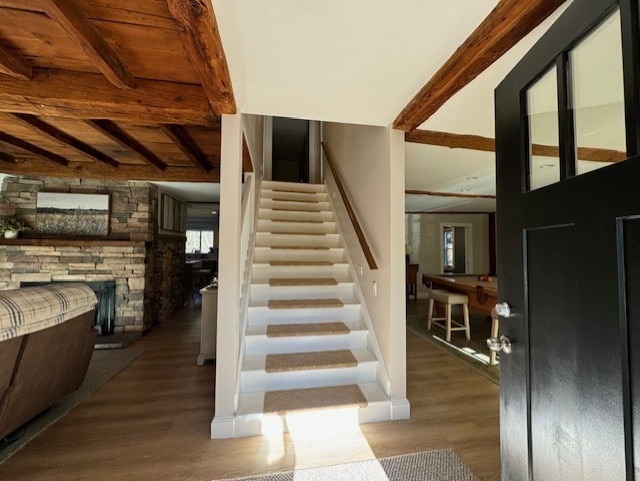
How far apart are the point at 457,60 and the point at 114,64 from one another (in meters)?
1.77

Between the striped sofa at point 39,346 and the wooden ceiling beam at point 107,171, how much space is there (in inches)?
89.9

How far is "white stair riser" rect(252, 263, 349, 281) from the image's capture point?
3254 mm

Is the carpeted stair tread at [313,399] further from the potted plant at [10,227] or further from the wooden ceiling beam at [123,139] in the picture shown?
the potted plant at [10,227]

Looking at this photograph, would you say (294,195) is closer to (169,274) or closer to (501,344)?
(169,274)

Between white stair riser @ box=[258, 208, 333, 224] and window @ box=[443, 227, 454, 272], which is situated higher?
white stair riser @ box=[258, 208, 333, 224]

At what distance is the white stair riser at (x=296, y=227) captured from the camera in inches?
153

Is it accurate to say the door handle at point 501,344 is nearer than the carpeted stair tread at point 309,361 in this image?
Yes

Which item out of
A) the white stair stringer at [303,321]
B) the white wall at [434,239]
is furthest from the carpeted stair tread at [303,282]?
the white wall at [434,239]

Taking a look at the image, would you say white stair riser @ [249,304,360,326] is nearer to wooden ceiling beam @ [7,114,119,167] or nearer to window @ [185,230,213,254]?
wooden ceiling beam @ [7,114,119,167]

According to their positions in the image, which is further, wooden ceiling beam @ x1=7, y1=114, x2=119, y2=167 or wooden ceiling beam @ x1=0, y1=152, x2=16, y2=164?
wooden ceiling beam @ x1=0, y1=152, x2=16, y2=164

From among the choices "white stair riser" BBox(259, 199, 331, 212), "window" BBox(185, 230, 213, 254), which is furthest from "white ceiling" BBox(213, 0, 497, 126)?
"window" BBox(185, 230, 213, 254)

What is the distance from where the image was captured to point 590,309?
28.9 inches

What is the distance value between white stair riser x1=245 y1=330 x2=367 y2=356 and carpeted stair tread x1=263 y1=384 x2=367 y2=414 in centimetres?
36

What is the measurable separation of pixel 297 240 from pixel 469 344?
8.83 ft
